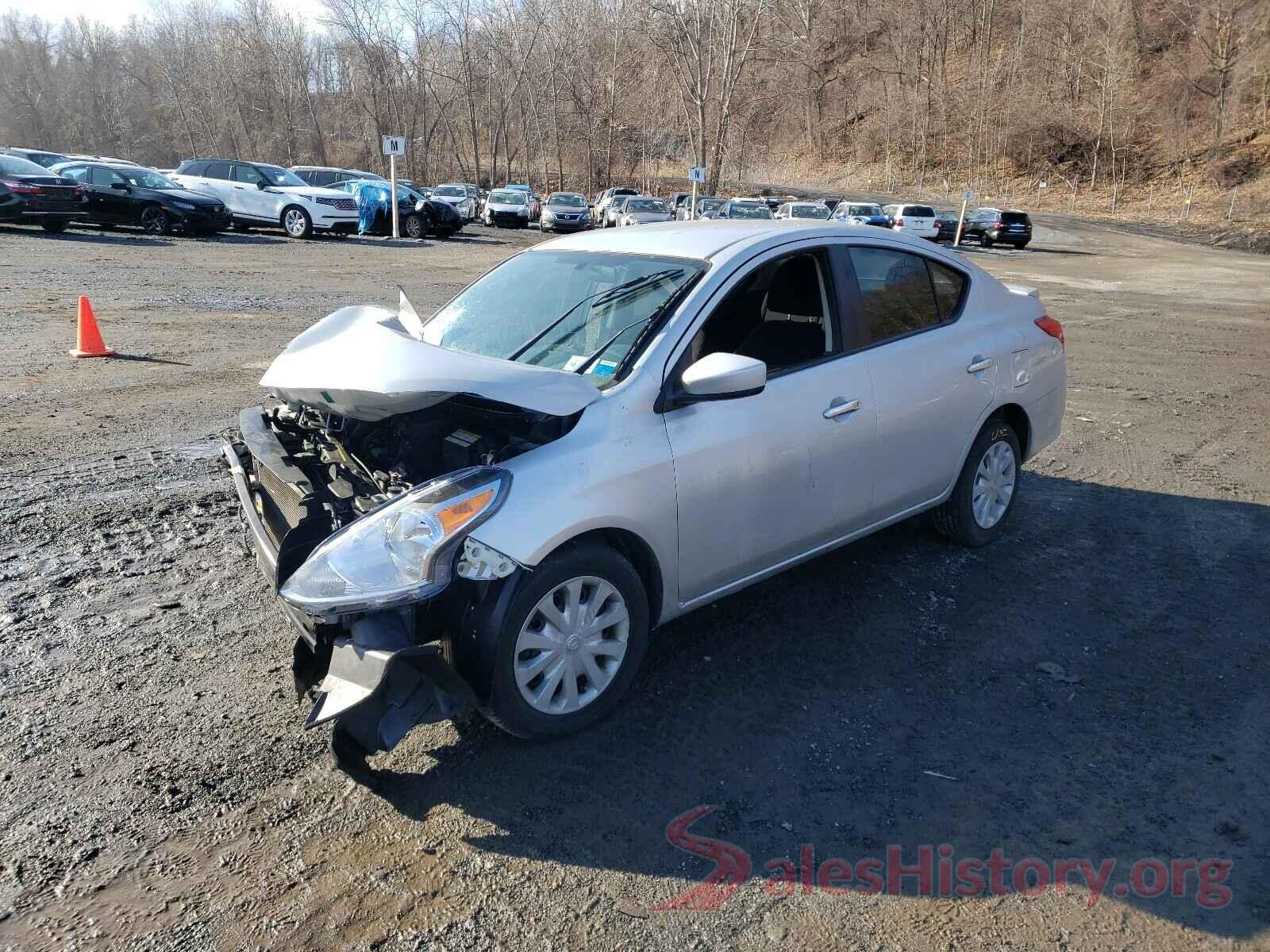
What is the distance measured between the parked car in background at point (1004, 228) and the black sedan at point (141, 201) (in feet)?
90.3

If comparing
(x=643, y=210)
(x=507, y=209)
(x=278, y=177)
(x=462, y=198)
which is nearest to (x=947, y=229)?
(x=643, y=210)

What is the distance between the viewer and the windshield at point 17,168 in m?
21.7

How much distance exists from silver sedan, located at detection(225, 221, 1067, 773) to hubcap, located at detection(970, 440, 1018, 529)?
0.07 meters

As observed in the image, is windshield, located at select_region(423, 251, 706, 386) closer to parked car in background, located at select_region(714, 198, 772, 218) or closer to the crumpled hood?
the crumpled hood

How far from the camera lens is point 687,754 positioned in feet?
11.0

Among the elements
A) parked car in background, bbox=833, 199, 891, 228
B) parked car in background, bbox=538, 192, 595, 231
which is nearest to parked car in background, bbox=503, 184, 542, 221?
parked car in background, bbox=538, 192, 595, 231

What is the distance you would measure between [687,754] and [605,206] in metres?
35.7

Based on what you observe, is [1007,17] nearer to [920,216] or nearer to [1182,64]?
[1182,64]

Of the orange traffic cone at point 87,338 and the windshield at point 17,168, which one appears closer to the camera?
the orange traffic cone at point 87,338

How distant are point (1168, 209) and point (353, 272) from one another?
49.2m

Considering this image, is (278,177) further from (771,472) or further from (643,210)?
(771,472)

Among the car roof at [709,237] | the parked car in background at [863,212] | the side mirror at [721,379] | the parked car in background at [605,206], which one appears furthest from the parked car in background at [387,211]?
the side mirror at [721,379]

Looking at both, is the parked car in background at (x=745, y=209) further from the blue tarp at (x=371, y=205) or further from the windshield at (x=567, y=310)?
the windshield at (x=567, y=310)

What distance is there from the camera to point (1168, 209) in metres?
51.8
